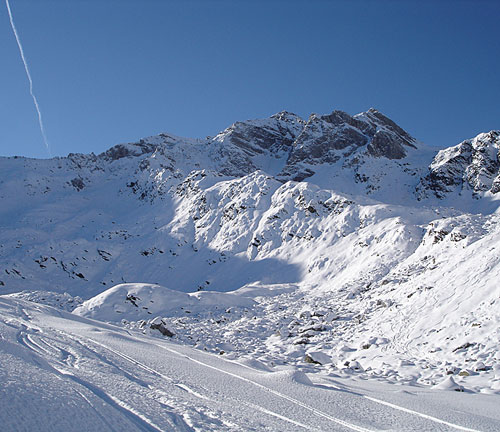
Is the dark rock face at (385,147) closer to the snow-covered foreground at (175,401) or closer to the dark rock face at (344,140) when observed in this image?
the dark rock face at (344,140)

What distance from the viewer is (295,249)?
31.8 metres

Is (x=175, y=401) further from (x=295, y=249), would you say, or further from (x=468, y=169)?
(x=468, y=169)

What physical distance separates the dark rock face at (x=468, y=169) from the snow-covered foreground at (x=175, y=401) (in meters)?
49.1

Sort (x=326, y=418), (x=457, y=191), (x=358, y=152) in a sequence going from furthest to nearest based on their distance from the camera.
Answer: (x=358, y=152)
(x=457, y=191)
(x=326, y=418)

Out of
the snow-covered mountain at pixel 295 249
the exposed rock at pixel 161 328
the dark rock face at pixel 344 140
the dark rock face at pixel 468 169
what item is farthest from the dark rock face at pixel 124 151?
the exposed rock at pixel 161 328

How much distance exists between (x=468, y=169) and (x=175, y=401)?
5704 centimetres

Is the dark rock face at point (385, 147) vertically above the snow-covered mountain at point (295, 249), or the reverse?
the dark rock face at point (385, 147)

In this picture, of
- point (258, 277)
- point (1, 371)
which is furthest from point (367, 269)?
point (1, 371)

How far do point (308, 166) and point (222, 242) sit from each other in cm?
3746

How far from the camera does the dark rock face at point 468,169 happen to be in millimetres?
47641

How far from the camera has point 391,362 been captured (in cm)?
995

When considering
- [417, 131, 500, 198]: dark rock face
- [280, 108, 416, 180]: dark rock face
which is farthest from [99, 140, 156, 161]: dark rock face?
[417, 131, 500, 198]: dark rock face

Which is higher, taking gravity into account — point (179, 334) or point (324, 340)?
point (324, 340)

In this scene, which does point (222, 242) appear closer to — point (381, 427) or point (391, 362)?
point (391, 362)
